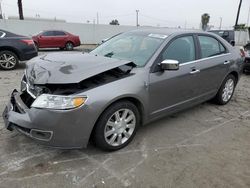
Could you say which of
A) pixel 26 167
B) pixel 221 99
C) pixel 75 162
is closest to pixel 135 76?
pixel 75 162

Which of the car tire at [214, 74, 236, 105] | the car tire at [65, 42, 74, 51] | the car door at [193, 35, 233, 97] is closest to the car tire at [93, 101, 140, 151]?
the car door at [193, 35, 233, 97]

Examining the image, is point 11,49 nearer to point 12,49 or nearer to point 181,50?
point 12,49

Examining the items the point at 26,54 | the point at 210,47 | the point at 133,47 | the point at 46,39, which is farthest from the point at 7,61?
the point at 46,39

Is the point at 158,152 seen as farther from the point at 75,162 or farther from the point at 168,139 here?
the point at 75,162

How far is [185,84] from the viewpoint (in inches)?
147

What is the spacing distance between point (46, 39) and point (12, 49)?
871 cm

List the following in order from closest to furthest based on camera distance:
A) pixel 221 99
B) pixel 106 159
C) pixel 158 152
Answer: pixel 106 159 < pixel 158 152 < pixel 221 99

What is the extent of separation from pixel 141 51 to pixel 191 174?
185 centimetres

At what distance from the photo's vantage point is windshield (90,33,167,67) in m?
3.44

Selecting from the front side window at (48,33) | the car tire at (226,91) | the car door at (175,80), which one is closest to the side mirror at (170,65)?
the car door at (175,80)

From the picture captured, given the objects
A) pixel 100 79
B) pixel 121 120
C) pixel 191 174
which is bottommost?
pixel 191 174

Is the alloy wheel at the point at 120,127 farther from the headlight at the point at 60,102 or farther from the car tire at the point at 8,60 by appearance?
the car tire at the point at 8,60

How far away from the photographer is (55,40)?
16.6 metres

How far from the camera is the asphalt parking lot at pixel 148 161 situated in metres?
2.54
